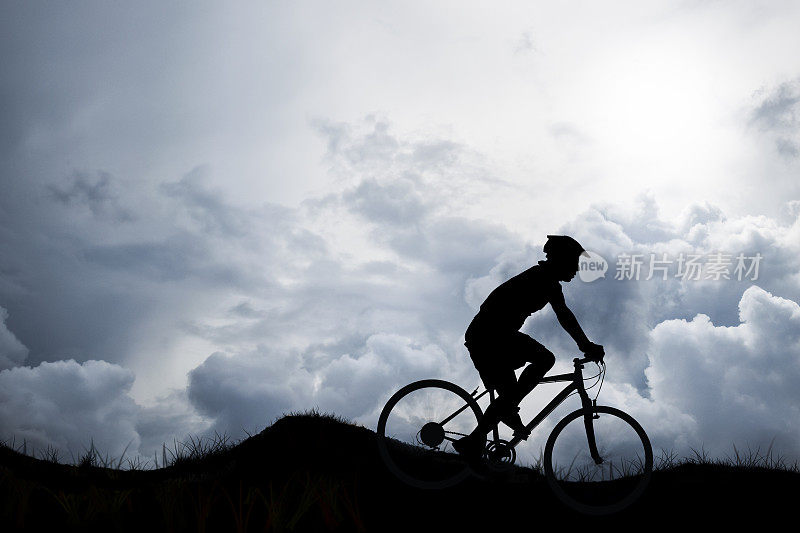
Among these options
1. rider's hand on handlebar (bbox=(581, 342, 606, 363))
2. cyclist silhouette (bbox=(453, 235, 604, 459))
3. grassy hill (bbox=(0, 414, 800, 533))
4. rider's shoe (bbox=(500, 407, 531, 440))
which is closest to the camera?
grassy hill (bbox=(0, 414, 800, 533))

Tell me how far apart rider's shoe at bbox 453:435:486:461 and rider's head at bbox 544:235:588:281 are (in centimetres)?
193

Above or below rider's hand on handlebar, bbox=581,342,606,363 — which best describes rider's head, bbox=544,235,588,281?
above

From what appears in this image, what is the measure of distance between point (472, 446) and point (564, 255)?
2.26 m

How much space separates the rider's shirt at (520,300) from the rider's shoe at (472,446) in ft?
3.73

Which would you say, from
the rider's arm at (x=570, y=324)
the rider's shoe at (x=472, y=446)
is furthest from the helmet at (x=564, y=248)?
the rider's shoe at (x=472, y=446)

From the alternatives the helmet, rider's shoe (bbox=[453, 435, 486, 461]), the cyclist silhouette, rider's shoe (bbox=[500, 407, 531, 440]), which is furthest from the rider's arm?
rider's shoe (bbox=[453, 435, 486, 461])

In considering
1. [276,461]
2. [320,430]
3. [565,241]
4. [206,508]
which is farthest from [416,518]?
[320,430]

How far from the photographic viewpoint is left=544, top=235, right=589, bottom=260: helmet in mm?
6613

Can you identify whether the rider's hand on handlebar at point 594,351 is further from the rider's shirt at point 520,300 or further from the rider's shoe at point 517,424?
the rider's shoe at point 517,424

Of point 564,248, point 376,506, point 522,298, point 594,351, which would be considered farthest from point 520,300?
point 376,506

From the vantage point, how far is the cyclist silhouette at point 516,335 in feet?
21.7

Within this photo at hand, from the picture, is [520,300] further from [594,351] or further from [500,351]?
[594,351]

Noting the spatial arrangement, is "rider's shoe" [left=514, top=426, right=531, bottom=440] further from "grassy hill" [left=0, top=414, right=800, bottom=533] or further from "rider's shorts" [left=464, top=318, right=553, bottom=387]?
"rider's shorts" [left=464, top=318, right=553, bottom=387]

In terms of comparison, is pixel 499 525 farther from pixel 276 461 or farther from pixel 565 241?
pixel 276 461
